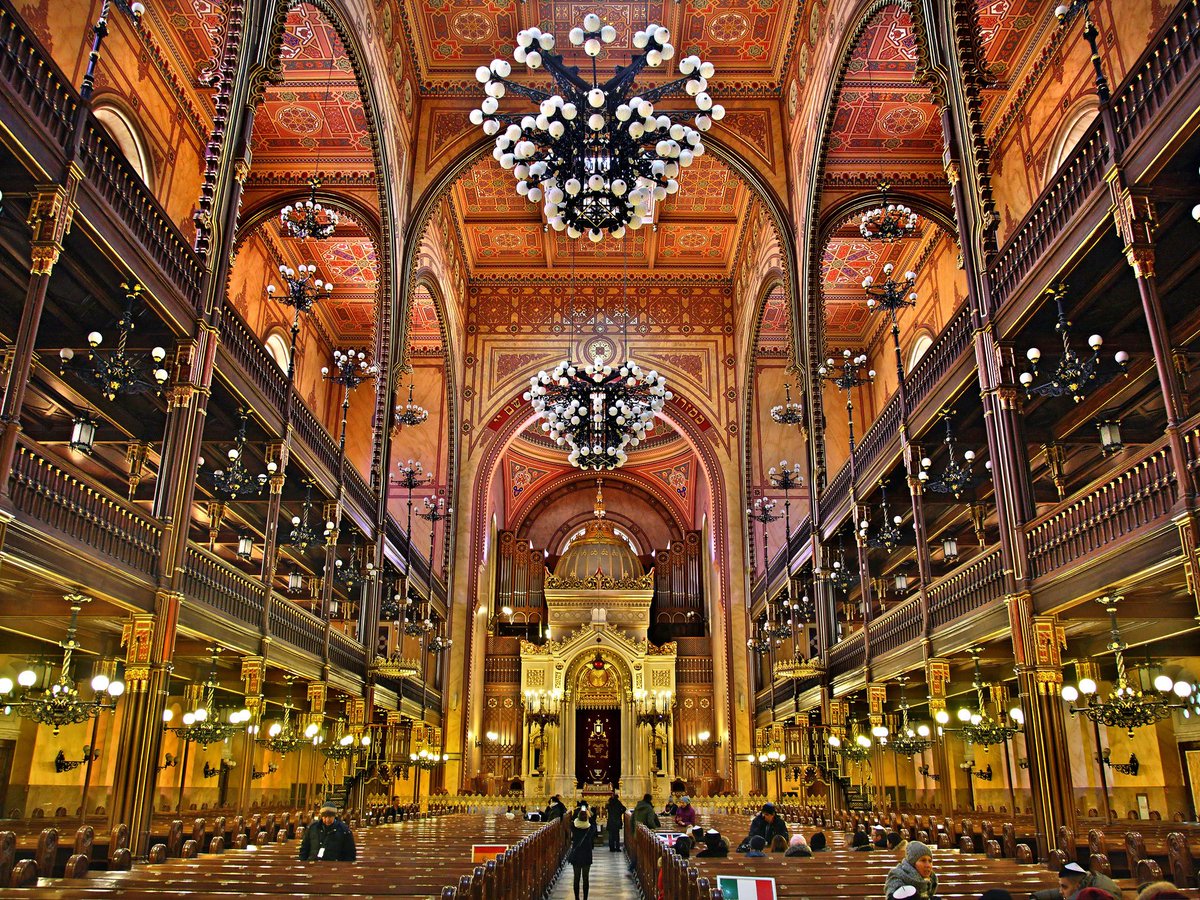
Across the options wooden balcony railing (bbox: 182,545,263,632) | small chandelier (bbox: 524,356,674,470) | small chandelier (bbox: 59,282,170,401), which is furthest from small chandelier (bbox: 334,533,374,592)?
small chandelier (bbox: 59,282,170,401)

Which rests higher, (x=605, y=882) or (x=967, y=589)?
(x=967, y=589)

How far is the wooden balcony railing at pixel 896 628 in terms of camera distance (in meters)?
16.1

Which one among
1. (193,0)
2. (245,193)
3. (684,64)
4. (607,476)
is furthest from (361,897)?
(607,476)

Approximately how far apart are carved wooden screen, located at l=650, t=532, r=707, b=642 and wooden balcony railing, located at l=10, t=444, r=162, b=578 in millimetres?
28207

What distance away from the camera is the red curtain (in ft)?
115

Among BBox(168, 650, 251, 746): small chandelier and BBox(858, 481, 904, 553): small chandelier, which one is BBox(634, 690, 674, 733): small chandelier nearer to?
BBox(858, 481, 904, 553): small chandelier

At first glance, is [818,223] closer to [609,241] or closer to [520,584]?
[609,241]

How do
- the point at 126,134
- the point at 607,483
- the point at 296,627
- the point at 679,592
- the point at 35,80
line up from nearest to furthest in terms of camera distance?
1. the point at 35,80
2. the point at 296,627
3. the point at 126,134
4. the point at 679,592
5. the point at 607,483

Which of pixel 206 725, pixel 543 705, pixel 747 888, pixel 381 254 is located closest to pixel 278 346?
pixel 381 254

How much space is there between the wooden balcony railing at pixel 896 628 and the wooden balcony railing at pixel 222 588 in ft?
37.8

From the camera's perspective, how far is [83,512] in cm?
991

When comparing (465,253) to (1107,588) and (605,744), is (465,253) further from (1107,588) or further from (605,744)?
(1107,588)

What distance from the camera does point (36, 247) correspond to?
29.7 ft

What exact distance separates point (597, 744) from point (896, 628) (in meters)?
20.7
